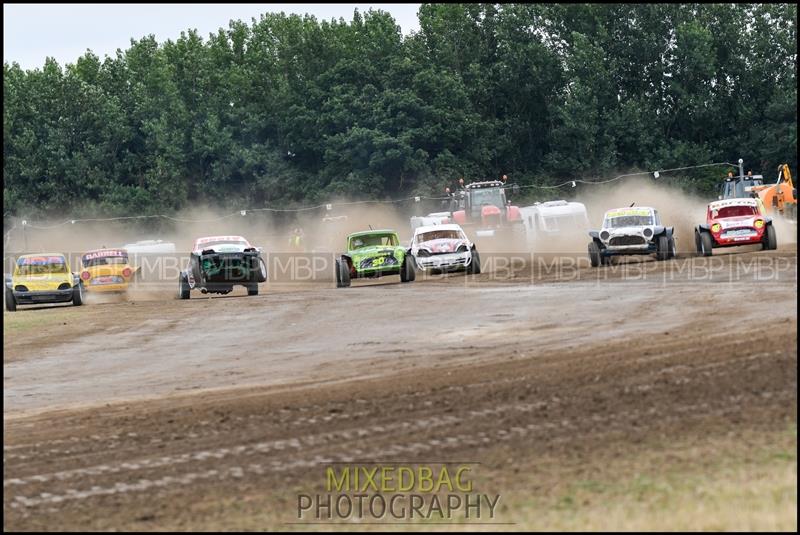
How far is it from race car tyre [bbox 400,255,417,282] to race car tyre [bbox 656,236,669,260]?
617 centimetres

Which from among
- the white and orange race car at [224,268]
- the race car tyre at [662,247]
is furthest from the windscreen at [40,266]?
the race car tyre at [662,247]

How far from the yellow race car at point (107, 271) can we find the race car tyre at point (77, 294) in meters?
1.61

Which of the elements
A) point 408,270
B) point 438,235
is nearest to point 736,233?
point 438,235

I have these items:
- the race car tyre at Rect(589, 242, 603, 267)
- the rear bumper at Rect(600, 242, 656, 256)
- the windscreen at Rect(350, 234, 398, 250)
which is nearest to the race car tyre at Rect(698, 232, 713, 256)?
the rear bumper at Rect(600, 242, 656, 256)

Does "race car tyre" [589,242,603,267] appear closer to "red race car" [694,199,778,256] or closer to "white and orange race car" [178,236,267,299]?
"red race car" [694,199,778,256]

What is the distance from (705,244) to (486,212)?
1699 centimetres

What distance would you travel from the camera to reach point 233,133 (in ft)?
277

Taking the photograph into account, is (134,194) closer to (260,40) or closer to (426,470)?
(260,40)

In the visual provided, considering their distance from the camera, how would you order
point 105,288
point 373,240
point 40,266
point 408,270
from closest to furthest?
point 408,270
point 373,240
point 40,266
point 105,288

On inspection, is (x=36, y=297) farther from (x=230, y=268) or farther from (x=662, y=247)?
(x=662, y=247)

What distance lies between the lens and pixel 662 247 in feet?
108

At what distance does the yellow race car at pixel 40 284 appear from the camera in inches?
1366

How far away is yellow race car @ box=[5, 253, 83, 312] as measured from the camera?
34.7 m

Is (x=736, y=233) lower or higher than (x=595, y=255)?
higher
